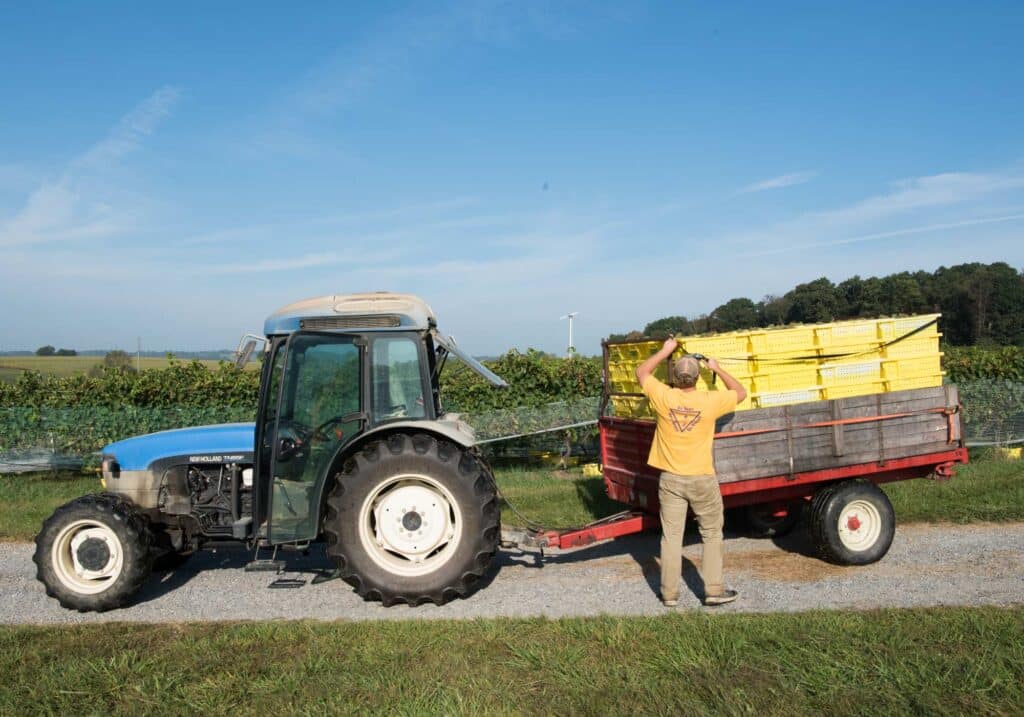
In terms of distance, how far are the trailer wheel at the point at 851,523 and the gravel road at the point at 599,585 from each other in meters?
0.13

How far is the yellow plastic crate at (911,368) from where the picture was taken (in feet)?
20.6

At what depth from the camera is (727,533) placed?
7.36m

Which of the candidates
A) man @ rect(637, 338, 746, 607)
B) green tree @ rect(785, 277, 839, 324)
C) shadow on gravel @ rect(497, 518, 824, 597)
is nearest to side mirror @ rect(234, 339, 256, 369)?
shadow on gravel @ rect(497, 518, 824, 597)

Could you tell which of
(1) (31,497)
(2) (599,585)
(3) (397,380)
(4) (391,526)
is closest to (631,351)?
(2) (599,585)

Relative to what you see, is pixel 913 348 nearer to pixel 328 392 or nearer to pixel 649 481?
pixel 649 481

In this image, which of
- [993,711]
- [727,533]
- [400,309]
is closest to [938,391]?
[727,533]

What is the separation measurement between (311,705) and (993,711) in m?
3.21

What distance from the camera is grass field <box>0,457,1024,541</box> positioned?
25.2ft

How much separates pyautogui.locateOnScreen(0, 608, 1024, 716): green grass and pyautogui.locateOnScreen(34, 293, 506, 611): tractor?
55 cm

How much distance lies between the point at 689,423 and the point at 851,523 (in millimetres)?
1940

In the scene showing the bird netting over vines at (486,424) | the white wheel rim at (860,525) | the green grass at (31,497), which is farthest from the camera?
the bird netting over vines at (486,424)

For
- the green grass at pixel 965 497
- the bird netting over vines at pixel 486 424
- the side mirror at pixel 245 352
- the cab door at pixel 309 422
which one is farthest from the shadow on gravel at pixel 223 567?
the green grass at pixel 965 497

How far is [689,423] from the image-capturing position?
5.26m

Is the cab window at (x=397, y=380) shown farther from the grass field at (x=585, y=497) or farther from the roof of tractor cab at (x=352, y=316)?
the grass field at (x=585, y=497)
